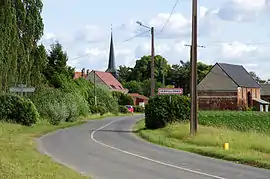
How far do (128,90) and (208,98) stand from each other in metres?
45.6

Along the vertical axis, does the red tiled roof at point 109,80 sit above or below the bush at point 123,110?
above

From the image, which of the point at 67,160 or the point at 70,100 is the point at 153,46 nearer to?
the point at 70,100

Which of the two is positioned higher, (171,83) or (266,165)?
(171,83)

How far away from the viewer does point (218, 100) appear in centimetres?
9688

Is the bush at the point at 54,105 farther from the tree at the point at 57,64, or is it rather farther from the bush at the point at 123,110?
the bush at the point at 123,110

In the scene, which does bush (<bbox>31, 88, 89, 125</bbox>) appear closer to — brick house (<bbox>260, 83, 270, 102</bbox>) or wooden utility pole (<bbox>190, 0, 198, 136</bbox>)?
wooden utility pole (<bbox>190, 0, 198, 136</bbox>)

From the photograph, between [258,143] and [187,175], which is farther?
[258,143]

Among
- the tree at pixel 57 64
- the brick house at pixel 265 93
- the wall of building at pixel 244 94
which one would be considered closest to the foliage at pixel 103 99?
the tree at pixel 57 64

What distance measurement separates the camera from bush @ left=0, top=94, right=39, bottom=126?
4522 centimetres

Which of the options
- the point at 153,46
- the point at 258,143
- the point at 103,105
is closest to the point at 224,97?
the point at 103,105

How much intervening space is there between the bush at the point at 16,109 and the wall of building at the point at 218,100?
5412 cm

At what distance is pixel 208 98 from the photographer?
97375 millimetres

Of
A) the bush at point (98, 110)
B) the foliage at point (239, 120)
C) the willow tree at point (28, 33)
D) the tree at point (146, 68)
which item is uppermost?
the tree at point (146, 68)

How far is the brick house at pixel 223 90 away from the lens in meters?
96.2
